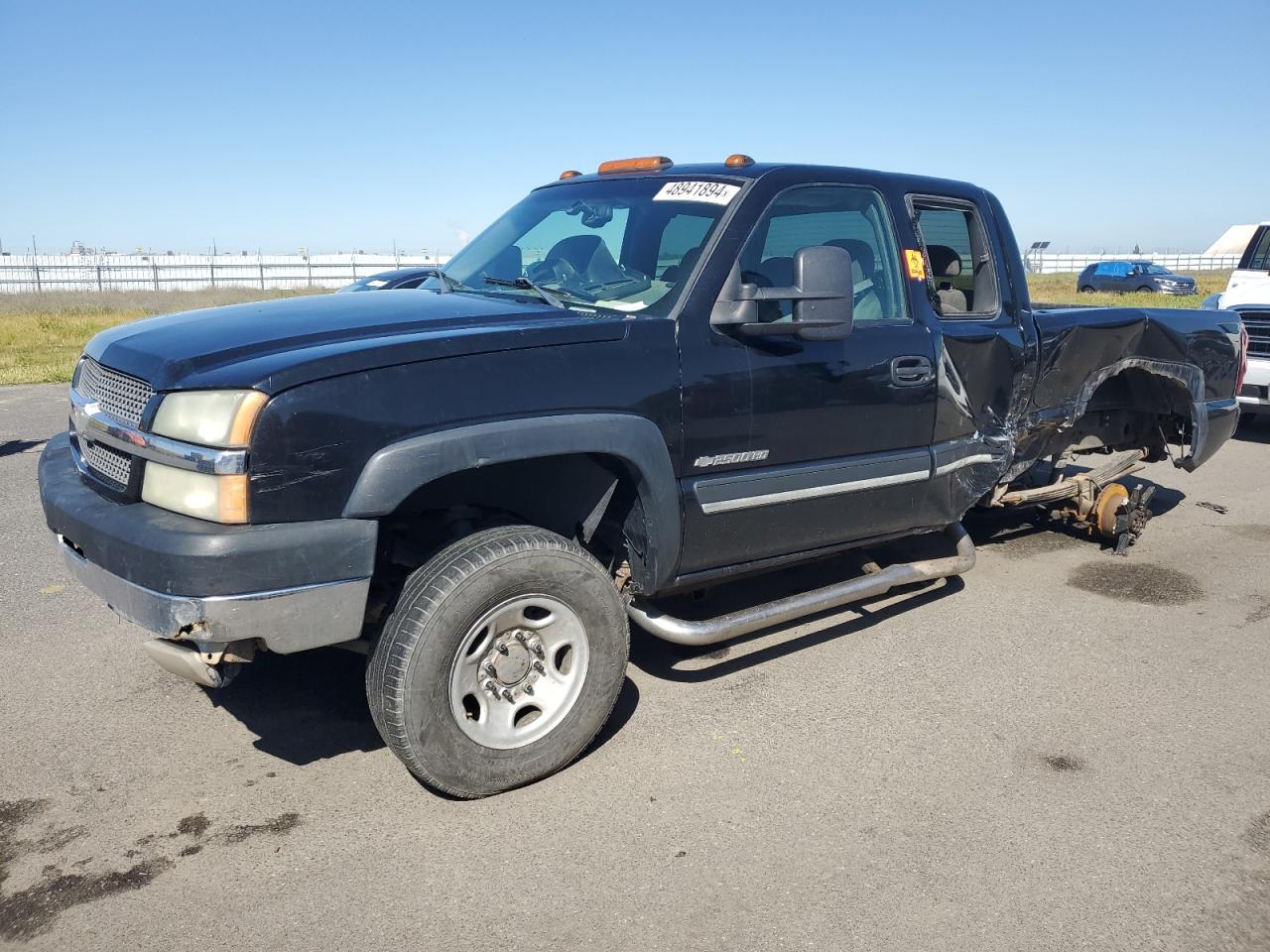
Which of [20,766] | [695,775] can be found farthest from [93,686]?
[695,775]

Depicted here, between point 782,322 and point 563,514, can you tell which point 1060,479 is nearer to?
point 782,322

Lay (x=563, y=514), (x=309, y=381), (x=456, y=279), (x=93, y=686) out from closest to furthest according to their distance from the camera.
→ (x=309, y=381), (x=563, y=514), (x=93, y=686), (x=456, y=279)

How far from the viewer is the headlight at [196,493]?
9.11 feet

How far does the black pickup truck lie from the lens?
2848 millimetres

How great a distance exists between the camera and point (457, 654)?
3119 mm

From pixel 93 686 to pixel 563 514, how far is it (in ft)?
6.74

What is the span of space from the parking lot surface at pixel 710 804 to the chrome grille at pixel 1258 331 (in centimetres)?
597

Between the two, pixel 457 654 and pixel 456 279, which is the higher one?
pixel 456 279

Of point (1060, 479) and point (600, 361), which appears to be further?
point (1060, 479)

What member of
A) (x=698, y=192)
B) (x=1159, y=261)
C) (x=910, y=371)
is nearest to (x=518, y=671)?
(x=698, y=192)

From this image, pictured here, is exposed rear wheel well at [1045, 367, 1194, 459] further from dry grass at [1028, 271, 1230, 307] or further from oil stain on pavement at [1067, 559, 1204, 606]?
dry grass at [1028, 271, 1230, 307]

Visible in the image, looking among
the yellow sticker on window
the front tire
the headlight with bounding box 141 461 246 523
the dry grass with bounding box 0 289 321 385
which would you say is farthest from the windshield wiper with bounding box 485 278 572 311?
the dry grass with bounding box 0 289 321 385

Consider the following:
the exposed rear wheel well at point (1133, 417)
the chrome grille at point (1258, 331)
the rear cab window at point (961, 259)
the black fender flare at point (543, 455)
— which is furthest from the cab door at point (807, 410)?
the chrome grille at point (1258, 331)

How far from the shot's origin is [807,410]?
390cm
